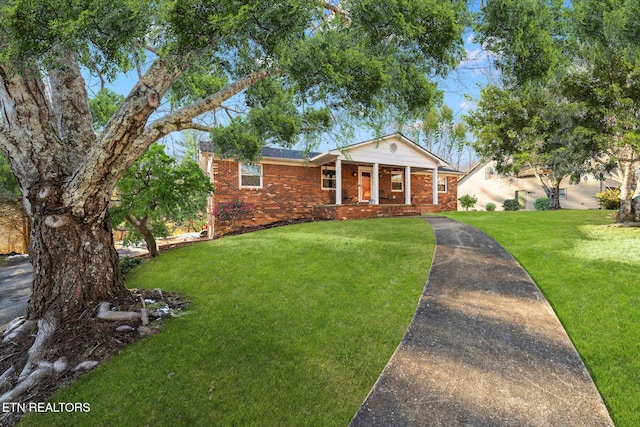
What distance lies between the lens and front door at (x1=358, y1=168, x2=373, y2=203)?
704 inches

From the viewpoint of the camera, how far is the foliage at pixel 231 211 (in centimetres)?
1301

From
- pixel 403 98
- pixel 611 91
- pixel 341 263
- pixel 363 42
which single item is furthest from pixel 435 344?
pixel 611 91

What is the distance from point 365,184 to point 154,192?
12.7 metres

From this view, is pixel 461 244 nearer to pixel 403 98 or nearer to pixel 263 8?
pixel 403 98

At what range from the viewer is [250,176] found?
14250mm

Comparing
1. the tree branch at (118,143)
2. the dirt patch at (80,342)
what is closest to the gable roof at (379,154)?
the tree branch at (118,143)

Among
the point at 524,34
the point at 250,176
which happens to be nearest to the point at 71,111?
the point at 524,34

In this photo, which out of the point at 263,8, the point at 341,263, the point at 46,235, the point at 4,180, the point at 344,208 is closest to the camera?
the point at 263,8

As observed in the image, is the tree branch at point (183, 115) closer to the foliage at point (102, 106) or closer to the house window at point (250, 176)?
the foliage at point (102, 106)

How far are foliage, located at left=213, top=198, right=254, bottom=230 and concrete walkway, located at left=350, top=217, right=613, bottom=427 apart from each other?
1005 cm

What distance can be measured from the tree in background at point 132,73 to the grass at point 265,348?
1310 mm

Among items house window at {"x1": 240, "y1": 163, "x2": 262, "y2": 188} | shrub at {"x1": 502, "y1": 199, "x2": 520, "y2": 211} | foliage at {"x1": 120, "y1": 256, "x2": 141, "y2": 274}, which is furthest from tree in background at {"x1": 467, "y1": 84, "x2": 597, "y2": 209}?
foliage at {"x1": 120, "y1": 256, "x2": 141, "y2": 274}

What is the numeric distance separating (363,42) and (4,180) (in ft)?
54.8

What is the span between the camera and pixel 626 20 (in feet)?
15.0
